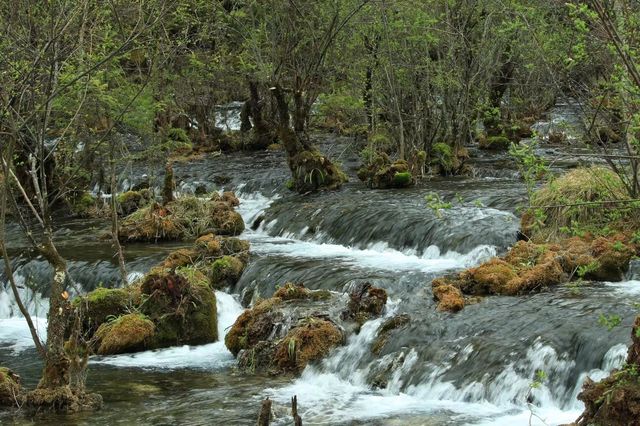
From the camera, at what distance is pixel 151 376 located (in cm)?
1010

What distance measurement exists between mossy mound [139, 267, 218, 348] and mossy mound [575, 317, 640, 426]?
6.62m

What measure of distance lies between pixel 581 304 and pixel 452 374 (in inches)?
74.7

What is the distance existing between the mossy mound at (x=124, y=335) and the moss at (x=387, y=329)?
11.3 ft

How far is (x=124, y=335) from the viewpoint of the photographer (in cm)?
1143

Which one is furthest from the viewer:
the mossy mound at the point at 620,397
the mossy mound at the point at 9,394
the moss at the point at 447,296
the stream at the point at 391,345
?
the moss at the point at 447,296

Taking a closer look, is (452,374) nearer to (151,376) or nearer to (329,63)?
(151,376)

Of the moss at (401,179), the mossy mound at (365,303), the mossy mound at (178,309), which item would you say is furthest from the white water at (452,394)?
the moss at (401,179)

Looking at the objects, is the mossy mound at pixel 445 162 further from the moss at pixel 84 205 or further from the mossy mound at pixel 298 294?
the mossy mound at pixel 298 294

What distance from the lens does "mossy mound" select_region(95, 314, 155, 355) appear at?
11.3 m

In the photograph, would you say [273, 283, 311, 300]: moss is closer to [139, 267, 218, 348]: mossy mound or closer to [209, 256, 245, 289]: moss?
[139, 267, 218, 348]: mossy mound

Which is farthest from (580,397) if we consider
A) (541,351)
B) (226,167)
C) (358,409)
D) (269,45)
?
(226,167)

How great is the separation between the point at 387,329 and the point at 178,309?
3.34 meters

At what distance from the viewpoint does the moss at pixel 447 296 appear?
1005cm

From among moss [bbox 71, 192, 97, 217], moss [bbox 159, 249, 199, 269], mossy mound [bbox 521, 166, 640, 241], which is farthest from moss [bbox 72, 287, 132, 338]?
moss [bbox 71, 192, 97, 217]
